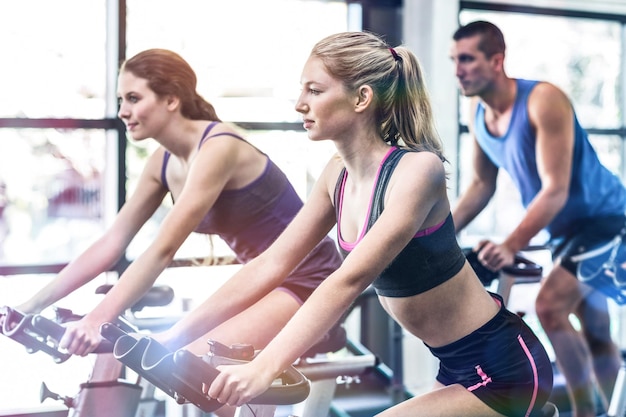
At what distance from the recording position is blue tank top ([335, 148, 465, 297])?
1.57m

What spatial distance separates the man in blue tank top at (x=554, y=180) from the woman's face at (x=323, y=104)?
48.8 inches

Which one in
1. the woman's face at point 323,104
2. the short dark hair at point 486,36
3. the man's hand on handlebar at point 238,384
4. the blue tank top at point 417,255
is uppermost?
the short dark hair at point 486,36

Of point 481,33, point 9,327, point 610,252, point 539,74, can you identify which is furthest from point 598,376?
point 9,327

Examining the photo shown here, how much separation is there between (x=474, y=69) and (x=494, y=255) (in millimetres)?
817

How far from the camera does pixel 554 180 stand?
8.95 feet

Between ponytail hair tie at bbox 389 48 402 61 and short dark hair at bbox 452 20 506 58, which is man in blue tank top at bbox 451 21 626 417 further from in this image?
ponytail hair tie at bbox 389 48 402 61

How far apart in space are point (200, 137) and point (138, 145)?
102 cm

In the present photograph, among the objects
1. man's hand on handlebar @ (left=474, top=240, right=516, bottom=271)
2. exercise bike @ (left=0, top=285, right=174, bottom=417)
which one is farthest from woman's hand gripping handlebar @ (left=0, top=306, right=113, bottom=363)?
man's hand on handlebar @ (left=474, top=240, right=516, bottom=271)

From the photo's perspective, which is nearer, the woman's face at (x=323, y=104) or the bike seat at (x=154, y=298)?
the woman's face at (x=323, y=104)

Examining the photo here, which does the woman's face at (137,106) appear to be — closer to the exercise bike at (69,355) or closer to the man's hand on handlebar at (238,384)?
the exercise bike at (69,355)

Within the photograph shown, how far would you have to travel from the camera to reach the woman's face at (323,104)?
1584 millimetres

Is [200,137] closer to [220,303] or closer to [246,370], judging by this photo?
[220,303]

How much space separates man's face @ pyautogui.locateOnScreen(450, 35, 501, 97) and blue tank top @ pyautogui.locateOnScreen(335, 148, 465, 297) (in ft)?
4.52

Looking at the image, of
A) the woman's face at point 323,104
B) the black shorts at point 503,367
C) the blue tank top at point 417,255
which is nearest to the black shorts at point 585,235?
the black shorts at point 503,367
